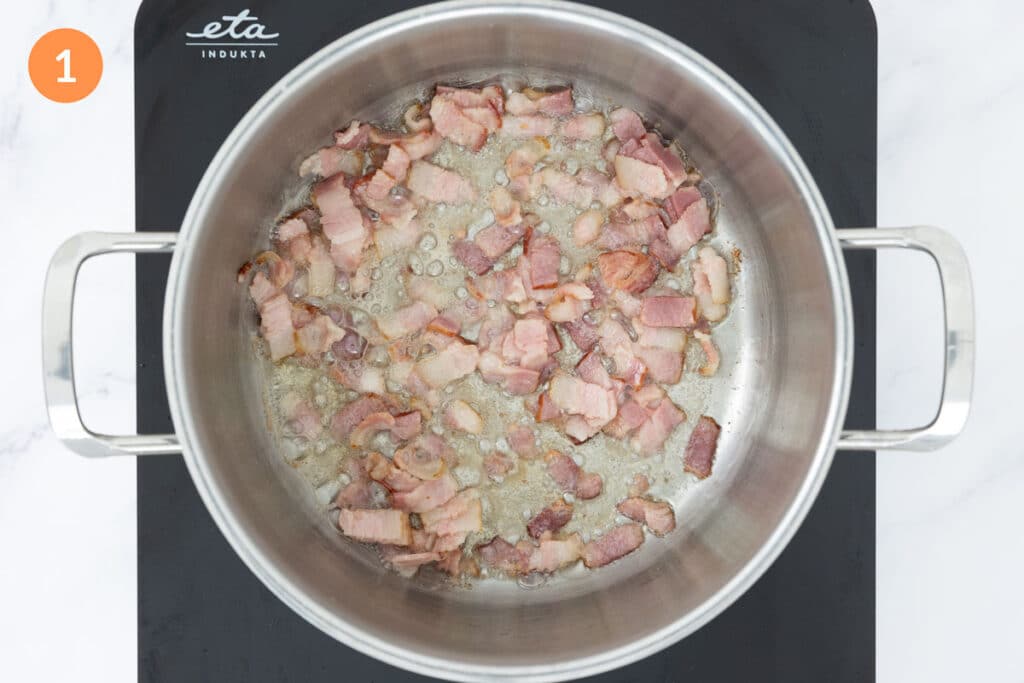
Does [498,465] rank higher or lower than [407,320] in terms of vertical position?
lower

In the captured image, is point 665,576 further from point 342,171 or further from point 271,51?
point 271,51

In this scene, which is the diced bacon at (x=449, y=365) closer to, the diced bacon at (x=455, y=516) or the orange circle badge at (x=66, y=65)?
the diced bacon at (x=455, y=516)

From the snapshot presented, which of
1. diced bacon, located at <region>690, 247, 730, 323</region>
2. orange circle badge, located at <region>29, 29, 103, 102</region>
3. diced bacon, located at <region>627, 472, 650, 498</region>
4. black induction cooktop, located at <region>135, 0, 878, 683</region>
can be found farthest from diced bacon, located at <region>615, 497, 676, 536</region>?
orange circle badge, located at <region>29, 29, 103, 102</region>

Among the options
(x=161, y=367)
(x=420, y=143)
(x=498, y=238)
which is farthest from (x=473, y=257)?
(x=161, y=367)

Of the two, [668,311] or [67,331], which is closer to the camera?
[67,331]

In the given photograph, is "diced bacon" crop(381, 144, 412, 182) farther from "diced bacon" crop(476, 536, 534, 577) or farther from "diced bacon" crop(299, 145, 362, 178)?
"diced bacon" crop(476, 536, 534, 577)

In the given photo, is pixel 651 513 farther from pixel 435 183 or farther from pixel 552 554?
pixel 435 183
